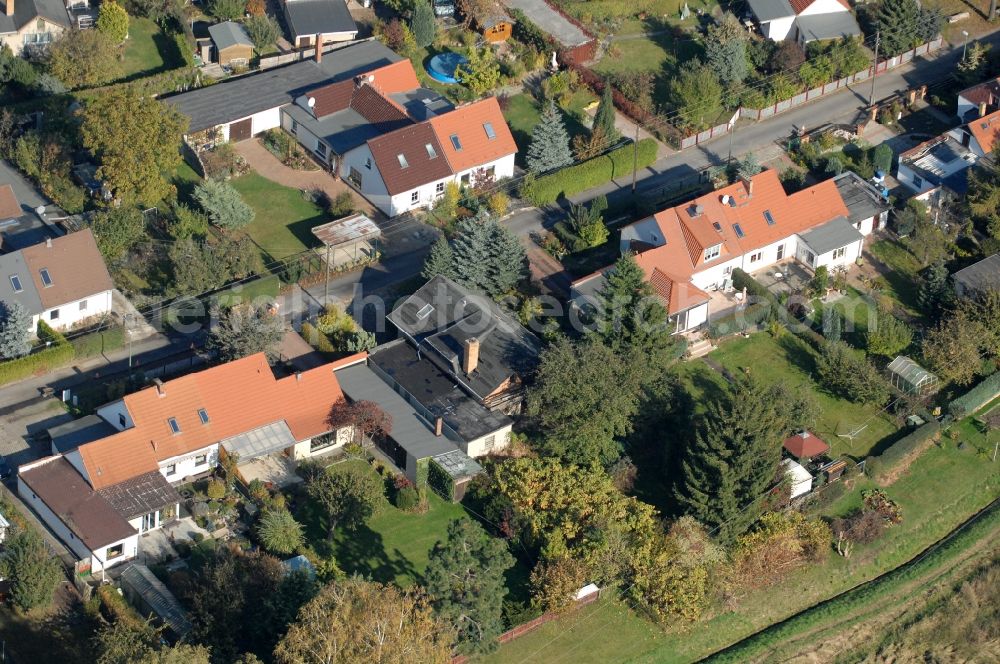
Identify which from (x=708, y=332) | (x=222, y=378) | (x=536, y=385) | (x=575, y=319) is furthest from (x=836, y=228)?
(x=222, y=378)

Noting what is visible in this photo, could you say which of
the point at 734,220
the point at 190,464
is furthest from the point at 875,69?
the point at 190,464

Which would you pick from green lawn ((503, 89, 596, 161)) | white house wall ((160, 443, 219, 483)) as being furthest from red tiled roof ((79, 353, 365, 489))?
green lawn ((503, 89, 596, 161))

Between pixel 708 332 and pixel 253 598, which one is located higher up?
pixel 253 598

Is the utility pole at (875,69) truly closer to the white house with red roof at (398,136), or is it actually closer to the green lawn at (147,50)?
the white house with red roof at (398,136)

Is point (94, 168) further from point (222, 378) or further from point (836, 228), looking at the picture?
point (836, 228)

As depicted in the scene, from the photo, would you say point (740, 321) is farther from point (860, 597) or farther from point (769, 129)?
point (769, 129)

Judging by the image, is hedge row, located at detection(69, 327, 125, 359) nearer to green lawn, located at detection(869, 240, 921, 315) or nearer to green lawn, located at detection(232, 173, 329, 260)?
green lawn, located at detection(232, 173, 329, 260)
